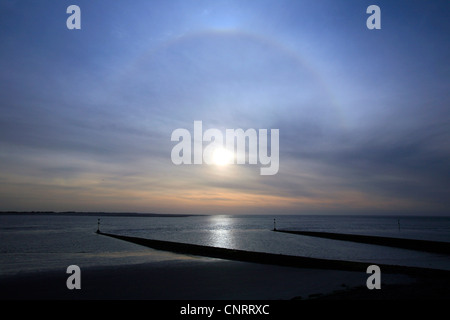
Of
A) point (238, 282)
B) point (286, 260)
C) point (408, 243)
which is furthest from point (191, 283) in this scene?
point (408, 243)

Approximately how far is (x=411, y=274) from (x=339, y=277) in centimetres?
481

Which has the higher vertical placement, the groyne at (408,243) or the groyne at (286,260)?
the groyne at (286,260)

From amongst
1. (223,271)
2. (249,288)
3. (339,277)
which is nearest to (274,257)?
(223,271)

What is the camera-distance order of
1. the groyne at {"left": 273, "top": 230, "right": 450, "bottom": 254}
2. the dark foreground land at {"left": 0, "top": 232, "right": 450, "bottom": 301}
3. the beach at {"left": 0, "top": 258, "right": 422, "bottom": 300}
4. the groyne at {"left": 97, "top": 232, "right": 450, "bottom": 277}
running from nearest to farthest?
the dark foreground land at {"left": 0, "top": 232, "right": 450, "bottom": 301}, the beach at {"left": 0, "top": 258, "right": 422, "bottom": 300}, the groyne at {"left": 97, "top": 232, "right": 450, "bottom": 277}, the groyne at {"left": 273, "top": 230, "right": 450, "bottom": 254}

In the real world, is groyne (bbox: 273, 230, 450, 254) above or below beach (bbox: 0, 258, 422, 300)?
below

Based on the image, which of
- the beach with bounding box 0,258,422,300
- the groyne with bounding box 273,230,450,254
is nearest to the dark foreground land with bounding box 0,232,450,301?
the beach with bounding box 0,258,422,300

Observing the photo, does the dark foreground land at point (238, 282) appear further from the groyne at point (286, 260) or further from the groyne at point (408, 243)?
the groyne at point (408, 243)

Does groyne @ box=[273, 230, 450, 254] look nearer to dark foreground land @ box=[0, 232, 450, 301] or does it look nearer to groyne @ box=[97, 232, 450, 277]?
groyne @ box=[97, 232, 450, 277]

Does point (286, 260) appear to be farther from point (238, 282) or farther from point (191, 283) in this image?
point (191, 283)

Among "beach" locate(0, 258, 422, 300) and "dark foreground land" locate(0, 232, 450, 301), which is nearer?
"dark foreground land" locate(0, 232, 450, 301)

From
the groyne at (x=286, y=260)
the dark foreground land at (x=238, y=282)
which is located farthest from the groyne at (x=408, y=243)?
the dark foreground land at (x=238, y=282)
